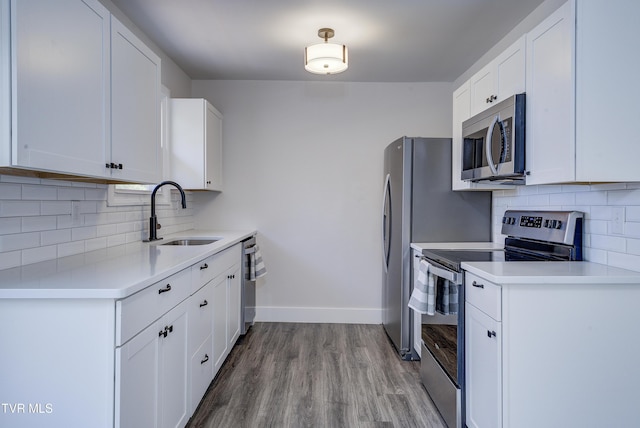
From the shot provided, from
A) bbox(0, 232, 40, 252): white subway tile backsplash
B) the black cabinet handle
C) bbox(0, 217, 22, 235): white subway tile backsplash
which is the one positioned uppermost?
bbox(0, 217, 22, 235): white subway tile backsplash

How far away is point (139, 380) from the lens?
1.48 meters

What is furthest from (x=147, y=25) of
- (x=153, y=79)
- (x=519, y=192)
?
(x=519, y=192)

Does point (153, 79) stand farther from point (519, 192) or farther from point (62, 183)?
point (519, 192)

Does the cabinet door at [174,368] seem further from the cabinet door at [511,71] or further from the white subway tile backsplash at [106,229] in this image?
the cabinet door at [511,71]

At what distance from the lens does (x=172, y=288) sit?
181 cm

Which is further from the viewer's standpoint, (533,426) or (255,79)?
(255,79)

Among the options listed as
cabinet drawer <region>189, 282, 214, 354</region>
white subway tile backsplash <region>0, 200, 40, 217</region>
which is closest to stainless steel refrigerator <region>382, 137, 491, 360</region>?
cabinet drawer <region>189, 282, 214, 354</region>

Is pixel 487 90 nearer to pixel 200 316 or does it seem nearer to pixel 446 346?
pixel 446 346

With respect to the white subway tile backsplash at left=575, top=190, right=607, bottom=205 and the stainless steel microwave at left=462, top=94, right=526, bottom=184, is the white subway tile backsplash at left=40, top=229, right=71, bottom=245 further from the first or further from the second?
the white subway tile backsplash at left=575, top=190, right=607, bottom=205

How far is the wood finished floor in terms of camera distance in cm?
225

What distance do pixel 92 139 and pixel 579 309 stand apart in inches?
86.7

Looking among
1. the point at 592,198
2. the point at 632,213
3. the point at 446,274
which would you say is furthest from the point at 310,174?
the point at 632,213

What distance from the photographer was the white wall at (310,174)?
4.09m

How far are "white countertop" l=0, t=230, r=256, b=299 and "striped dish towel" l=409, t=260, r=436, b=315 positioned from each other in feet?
4.16
